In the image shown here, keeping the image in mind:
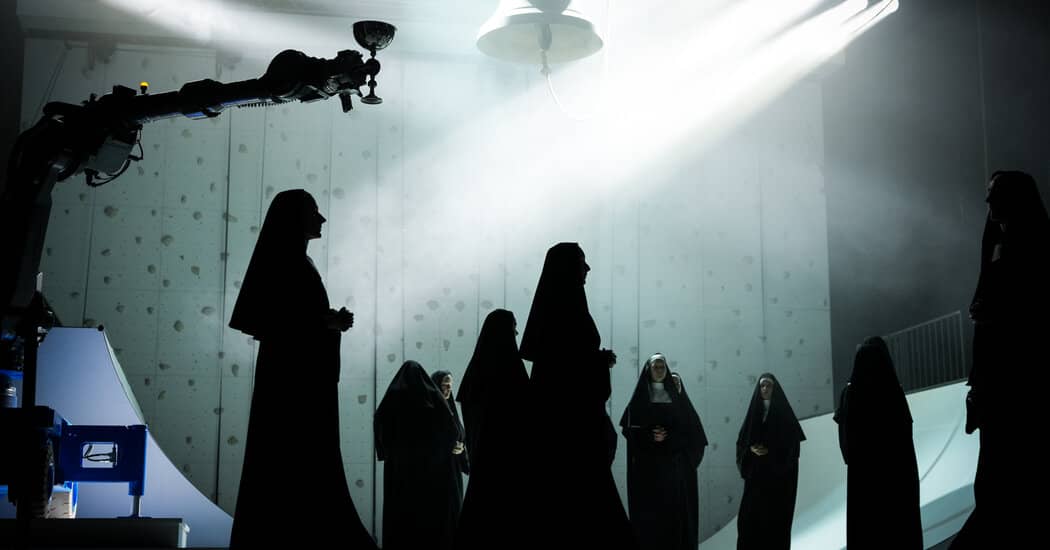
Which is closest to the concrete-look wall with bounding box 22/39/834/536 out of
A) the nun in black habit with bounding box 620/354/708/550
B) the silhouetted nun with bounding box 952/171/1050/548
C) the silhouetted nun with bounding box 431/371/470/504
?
the silhouetted nun with bounding box 431/371/470/504

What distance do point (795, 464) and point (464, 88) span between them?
4.19m

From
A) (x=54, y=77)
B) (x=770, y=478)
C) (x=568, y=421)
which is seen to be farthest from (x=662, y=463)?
(x=54, y=77)

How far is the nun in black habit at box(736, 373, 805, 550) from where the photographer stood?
23.6 ft

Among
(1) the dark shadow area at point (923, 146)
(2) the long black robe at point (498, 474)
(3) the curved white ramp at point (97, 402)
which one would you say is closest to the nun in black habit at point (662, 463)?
(1) the dark shadow area at point (923, 146)

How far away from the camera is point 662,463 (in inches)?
286

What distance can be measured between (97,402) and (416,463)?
1.96m

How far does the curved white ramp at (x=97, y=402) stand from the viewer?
6.02 metres

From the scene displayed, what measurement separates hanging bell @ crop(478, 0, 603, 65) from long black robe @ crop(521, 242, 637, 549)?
138cm

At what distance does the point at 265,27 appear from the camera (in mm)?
8758

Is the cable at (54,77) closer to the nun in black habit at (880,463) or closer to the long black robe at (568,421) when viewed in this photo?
the long black robe at (568,421)

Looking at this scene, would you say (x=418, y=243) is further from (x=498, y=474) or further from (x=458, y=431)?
(x=498, y=474)

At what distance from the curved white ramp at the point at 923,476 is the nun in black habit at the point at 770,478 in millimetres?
277

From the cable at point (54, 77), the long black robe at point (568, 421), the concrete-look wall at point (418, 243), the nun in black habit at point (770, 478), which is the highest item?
the cable at point (54, 77)

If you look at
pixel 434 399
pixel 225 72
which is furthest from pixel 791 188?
pixel 225 72
